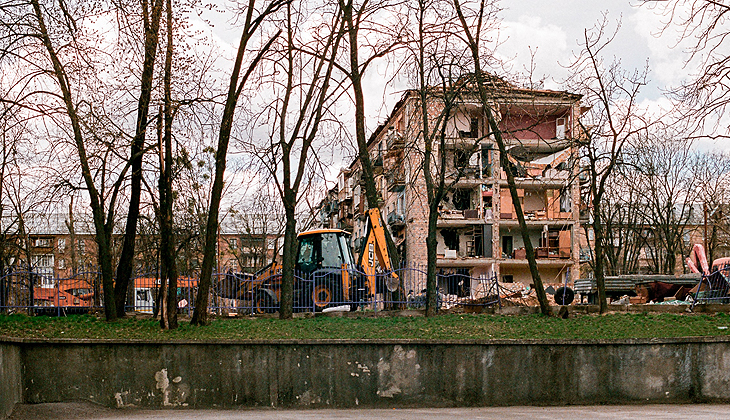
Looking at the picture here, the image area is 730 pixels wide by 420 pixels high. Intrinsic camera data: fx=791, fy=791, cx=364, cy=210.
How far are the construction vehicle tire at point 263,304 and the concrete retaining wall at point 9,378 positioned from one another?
9.49m

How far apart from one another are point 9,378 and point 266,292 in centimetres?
1139

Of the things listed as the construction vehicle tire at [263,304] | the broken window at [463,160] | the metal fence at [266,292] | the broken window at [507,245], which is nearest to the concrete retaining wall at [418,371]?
the broken window at [463,160]

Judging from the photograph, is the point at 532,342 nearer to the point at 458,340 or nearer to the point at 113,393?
the point at 458,340

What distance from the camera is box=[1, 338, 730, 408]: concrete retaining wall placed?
13781mm

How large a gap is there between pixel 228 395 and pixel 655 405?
746 centimetres

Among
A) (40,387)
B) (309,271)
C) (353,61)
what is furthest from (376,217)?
(40,387)

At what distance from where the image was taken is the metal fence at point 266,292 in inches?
877

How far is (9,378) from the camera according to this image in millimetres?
12445

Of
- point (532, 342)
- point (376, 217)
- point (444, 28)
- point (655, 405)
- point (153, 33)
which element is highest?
point (444, 28)

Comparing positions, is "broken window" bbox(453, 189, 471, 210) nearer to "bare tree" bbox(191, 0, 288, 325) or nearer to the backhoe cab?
the backhoe cab

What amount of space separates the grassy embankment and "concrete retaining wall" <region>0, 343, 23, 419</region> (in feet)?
4.43

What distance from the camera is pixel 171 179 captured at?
53.3 feet

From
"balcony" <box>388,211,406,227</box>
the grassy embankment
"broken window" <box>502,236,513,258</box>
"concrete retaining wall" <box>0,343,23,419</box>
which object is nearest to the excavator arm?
the grassy embankment

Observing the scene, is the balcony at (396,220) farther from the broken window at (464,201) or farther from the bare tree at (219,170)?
the bare tree at (219,170)
